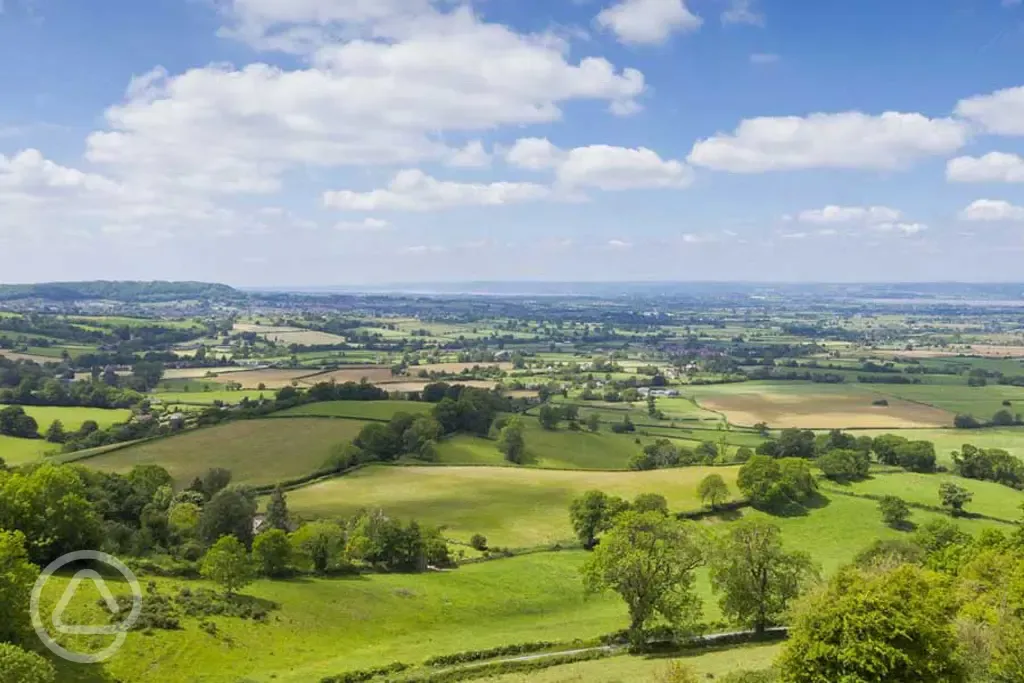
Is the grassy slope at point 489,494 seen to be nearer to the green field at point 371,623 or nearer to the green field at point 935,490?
the green field at point 371,623

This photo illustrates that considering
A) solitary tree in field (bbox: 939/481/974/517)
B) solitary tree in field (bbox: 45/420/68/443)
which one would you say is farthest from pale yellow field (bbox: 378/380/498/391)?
solitary tree in field (bbox: 939/481/974/517)

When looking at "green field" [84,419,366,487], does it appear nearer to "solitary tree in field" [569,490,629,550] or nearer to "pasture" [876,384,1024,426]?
"solitary tree in field" [569,490,629,550]

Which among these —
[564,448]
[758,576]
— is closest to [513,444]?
[564,448]

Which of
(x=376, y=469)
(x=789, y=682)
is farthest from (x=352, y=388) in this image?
(x=789, y=682)

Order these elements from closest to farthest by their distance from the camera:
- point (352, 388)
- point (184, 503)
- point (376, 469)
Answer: point (184, 503), point (376, 469), point (352, 388)

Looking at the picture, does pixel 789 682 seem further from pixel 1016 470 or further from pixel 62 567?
pixel 1016 470

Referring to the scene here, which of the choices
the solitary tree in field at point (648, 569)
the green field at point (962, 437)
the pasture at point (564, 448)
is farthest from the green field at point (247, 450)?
the green field at point (962, 437)
